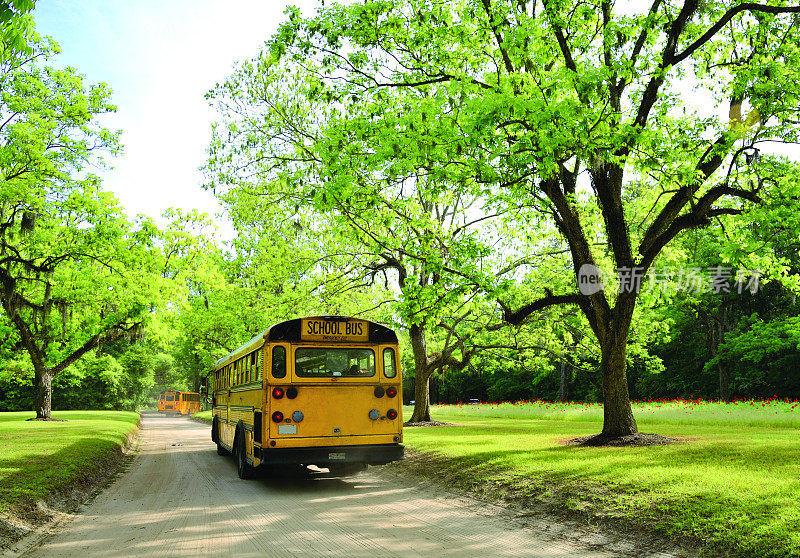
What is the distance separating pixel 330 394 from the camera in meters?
11.4

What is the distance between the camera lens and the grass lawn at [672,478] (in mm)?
6781

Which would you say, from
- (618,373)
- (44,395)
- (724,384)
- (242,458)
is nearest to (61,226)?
(44,395)

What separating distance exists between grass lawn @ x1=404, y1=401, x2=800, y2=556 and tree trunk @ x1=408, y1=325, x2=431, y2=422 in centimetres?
540

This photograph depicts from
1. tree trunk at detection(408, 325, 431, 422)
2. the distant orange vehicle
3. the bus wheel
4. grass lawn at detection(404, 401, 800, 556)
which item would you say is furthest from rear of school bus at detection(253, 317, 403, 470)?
the distant orange vehicle

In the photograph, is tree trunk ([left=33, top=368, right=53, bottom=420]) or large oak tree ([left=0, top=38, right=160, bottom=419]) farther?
tree trunk ([left=33, top=368, right=53, bottom=420])

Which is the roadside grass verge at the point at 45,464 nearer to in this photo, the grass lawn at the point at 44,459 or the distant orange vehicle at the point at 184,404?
the grass lawn at the point at 44,459

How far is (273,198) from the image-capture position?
22.7m

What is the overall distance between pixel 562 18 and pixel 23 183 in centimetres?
1766

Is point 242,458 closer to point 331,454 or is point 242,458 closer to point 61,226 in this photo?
point 331,454

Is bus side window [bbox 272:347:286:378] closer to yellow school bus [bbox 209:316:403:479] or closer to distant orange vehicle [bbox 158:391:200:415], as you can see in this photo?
yellow school bus [bbox 209:316:403:479]

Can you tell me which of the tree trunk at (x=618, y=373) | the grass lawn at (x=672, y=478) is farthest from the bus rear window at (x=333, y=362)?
the tree trunk at (x=618, y=373)

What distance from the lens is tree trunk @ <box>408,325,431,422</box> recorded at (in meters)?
23.7

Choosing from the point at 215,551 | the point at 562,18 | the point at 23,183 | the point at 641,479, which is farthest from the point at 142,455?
the point at 562,18

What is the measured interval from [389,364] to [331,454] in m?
2.08
